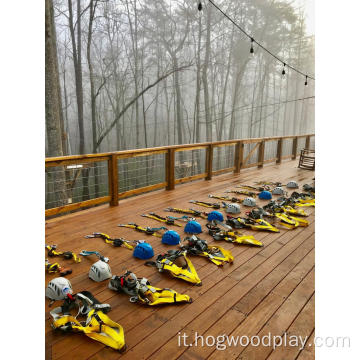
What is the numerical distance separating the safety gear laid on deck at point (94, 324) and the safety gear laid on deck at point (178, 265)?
0.58 m

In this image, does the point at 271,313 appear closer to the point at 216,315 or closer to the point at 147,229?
the point at 216,315

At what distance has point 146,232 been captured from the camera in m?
3.09

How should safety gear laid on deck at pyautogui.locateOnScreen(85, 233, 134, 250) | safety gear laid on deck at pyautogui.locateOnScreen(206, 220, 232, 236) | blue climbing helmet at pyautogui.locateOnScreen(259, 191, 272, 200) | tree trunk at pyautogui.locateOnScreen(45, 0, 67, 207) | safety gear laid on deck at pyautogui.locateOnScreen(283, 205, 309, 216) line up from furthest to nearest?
1. tree trunk at pyautogui.locateOnScreen(45, 0, 67, 207)
2. blue climbing helmet at pyautogui.locateOnScreen(259, 191, 272, 200)
3. safety gear laid on deck at pyautogui.locateOnScreen(283, 205, 309, 216)
4. safety gear laid on deck at pyautogui.locateOnScreen(206, 220, 232, 236)
5. safety gear laid on deck at pyautogui.locateOnScreen(85, 233, 134, 250)

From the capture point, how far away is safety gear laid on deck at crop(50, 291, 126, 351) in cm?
151

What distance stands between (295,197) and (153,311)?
3307mm

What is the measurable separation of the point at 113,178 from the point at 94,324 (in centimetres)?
252

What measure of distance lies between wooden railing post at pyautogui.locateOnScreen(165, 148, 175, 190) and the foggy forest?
1420 millimetres

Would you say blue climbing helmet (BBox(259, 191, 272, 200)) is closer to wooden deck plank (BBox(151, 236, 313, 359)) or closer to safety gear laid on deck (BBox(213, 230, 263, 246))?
safety gear laid on deck (BBox(213, 230, 263, 246))

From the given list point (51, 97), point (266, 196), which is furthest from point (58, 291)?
point (51, 97)

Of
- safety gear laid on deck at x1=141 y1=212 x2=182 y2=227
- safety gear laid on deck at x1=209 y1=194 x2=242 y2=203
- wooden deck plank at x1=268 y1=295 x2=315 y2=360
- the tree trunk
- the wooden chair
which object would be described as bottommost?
wooden deck plank at x1=268 y1=295 x2=315 y2=360

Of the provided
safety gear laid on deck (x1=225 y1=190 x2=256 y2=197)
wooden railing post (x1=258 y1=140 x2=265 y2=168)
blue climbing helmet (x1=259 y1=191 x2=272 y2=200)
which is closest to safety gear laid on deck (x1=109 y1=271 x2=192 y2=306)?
blue climbing helmet (x1=259 y1=191 x2=272 y2=200)

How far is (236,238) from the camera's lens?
2.87 m
